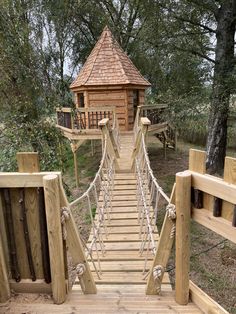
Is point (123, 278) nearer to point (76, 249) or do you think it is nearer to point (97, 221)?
point (76, 249)

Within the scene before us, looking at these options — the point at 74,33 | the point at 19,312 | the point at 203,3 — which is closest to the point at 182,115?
the point at 203,3

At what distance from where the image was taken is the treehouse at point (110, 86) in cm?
1037

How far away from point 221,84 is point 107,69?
5531mm

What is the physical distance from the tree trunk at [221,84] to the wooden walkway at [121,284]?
332 centimetres

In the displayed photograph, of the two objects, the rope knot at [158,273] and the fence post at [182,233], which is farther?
the rope knot at [158,273]

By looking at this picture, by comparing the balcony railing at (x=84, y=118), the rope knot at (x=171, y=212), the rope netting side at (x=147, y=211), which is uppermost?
the balcony railing at (x=84, y=118)

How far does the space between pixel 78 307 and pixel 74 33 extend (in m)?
15.4

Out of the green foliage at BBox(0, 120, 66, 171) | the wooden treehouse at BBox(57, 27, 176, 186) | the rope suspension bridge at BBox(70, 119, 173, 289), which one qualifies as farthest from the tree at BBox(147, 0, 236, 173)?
the green foliage at BBox(0, 120, 66, 171)

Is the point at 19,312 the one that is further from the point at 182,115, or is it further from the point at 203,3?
the point at 203,3

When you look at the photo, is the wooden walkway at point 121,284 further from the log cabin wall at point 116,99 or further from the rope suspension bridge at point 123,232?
the log cabin wall at point 116,99

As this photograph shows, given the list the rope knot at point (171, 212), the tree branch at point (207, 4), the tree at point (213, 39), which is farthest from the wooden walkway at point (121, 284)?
the tree branch at point (207, 4)

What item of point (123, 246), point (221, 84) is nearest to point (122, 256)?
point (123, 246)

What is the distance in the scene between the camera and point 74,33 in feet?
48.7

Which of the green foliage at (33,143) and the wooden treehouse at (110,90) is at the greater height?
the wooden treehouse at (110,90)
